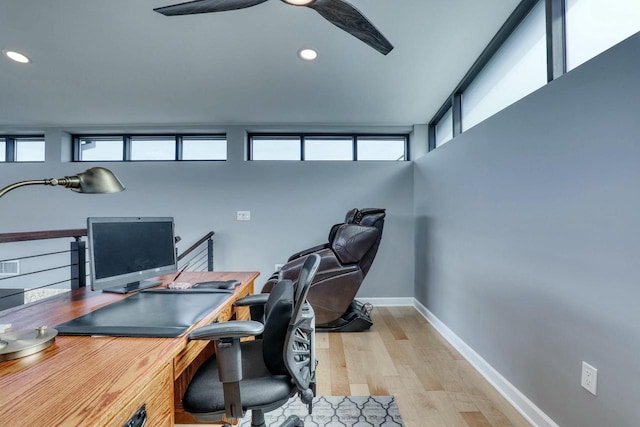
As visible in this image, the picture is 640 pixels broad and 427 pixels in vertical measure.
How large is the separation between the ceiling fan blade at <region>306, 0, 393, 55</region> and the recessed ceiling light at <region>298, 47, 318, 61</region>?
0.72 meters

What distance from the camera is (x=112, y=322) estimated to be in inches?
42.8

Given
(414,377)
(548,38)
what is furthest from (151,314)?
(548,38)

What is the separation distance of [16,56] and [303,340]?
3.17m

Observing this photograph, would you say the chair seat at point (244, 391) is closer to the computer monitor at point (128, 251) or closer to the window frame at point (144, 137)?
the computer monitor at point (128, 251)

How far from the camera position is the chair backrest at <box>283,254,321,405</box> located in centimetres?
110

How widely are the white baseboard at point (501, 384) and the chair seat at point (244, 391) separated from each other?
1.45 metres

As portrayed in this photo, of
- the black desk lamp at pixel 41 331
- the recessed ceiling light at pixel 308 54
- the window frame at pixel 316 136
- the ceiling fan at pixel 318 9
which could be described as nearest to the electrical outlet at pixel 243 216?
the window frame at pixel 316 136

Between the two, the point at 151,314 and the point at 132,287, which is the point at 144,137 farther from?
the point at 151,314

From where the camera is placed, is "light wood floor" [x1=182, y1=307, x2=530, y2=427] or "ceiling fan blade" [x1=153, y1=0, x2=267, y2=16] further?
"light wood floor" [x1=182, y1=307, x2=530, y2=427]

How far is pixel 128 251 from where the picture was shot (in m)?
1.54

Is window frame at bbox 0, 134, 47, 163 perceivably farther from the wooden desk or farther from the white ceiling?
the wooden desk

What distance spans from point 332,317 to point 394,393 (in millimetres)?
1049

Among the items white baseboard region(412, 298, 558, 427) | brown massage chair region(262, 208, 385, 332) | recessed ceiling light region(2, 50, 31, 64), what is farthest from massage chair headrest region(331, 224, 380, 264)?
recessed ceiling light region(2, 50, 31, 64)

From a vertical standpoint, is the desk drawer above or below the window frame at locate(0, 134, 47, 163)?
below
